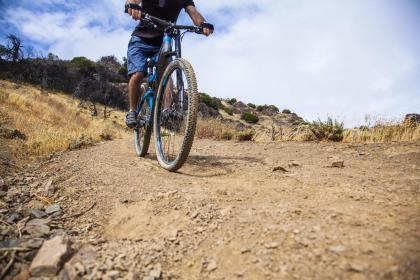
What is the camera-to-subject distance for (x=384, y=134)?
5672mm

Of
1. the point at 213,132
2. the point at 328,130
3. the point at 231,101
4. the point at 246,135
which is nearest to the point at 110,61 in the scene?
the point at 231,101

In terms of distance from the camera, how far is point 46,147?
5.41 metres

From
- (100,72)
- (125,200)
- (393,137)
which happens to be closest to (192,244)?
(125,200)

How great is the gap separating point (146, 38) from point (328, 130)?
400cm

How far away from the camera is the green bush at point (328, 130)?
20.2 feet

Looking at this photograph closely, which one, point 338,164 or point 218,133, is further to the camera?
point 218,133

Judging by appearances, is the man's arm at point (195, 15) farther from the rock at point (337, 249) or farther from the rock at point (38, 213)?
the rock at point (337, 249)

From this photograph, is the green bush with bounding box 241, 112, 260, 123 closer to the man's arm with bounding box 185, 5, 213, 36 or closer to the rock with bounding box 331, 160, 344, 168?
the man's arm with bounding box 185, 5, 213, 36

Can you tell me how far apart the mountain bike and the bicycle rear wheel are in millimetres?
16

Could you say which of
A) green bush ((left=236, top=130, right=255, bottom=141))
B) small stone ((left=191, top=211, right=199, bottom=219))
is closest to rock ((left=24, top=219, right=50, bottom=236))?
small stone ((left=191, top=211, right=199, bottom=219))

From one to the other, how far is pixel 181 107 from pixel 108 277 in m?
2.26

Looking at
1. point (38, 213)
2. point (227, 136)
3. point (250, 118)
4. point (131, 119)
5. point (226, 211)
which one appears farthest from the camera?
point (250, 118)

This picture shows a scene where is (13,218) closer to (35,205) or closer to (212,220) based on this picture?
(35,205)

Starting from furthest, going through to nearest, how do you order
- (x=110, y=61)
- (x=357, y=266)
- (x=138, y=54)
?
(x=110, y=61)
(x=138, y=54)
(x=357, y=266)
